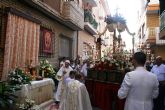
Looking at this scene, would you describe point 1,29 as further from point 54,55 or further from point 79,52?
point 79,52

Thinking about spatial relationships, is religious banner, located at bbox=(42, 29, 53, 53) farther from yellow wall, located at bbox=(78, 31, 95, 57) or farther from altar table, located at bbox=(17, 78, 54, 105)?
yellow wall, located at bbox=(78, 31, 95, 57)

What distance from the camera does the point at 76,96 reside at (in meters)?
7.56

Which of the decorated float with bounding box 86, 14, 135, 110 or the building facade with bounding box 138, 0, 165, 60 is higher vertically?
the building facade with bounding box 138, 0, 165, 60

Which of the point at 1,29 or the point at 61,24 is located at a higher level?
the point at 61,24

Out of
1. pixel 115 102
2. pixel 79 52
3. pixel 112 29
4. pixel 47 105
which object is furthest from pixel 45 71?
pixel 79 52

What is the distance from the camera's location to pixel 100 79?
9117 millimetres

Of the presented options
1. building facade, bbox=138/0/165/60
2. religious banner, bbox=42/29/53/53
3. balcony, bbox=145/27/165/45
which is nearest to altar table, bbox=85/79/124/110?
religious banner, bbox=42/29/53/53

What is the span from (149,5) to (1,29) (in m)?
22.5

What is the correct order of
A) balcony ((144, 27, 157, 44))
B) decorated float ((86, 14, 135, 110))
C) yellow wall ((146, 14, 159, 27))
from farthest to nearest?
yellow wall ((146, 14, 159, 27)) < balcony ((144, 27, 157, 44)) < decorated float ((86, 14, 135, 110))

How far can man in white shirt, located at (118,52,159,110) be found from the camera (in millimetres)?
4883

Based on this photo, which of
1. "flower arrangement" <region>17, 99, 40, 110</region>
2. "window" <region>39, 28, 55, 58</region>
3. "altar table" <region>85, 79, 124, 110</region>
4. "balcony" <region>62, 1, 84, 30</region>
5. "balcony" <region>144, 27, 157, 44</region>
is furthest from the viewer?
"balcony" <region>144, 27, 157, 44</region>

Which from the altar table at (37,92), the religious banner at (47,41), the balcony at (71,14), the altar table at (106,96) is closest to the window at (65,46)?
the balcony at (71,14)

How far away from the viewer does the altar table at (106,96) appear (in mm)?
8073

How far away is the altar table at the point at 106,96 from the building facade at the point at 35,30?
3820mm
